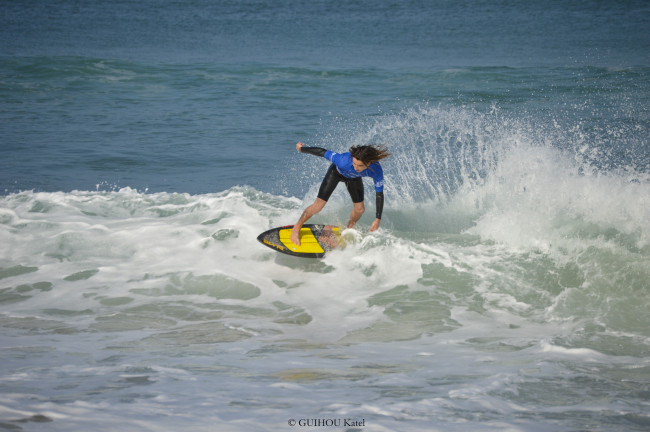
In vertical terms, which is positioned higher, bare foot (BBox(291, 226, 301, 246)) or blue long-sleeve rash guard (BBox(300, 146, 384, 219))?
blue long-sleeve rash guard (BBox(300, 146, 384, 219))

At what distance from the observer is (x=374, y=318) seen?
22.1 feet

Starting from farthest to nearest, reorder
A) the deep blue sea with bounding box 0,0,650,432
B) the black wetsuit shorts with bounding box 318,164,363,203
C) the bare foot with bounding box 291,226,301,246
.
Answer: the bare foot with bounding box 291,226,301,246 → the black wetsuit shorts with bounding box 318,164,363,203 → the deep blue sea with bounding box 0,0,650,432

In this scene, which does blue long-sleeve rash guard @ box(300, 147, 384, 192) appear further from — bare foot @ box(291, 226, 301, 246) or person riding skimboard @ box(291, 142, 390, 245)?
bare foot @ box(291, 226, 301, 246)

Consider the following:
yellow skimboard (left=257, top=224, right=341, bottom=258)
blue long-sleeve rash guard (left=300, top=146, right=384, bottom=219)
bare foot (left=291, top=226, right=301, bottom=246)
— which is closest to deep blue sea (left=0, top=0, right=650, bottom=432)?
yellow skimboard (left=257, top=224, right=341, bottom=258)

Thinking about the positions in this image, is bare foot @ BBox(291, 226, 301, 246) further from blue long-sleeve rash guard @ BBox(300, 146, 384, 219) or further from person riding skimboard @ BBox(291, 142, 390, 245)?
blue long-sleeve rash guard @ BBox(300, 146, 384, 219)

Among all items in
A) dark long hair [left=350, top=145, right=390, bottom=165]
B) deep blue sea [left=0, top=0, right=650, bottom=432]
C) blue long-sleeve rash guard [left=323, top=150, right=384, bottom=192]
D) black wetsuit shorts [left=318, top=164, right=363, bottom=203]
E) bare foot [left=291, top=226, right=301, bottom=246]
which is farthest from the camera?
bare foot [left=291, top=226, right=301, bottom=246]

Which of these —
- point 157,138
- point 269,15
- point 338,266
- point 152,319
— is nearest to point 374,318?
point 338,266

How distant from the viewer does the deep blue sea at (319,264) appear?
14.7ft

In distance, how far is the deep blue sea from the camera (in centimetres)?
448

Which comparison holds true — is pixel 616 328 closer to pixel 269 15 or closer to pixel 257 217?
pixel 257 217

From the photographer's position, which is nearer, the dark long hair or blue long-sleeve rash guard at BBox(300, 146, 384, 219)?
the dark long hair

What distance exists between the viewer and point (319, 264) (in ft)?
27.0

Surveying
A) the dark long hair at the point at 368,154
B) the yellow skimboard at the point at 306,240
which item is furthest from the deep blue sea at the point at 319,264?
the dark long hair at the point at 368,154

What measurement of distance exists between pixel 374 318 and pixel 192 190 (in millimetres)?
5798
